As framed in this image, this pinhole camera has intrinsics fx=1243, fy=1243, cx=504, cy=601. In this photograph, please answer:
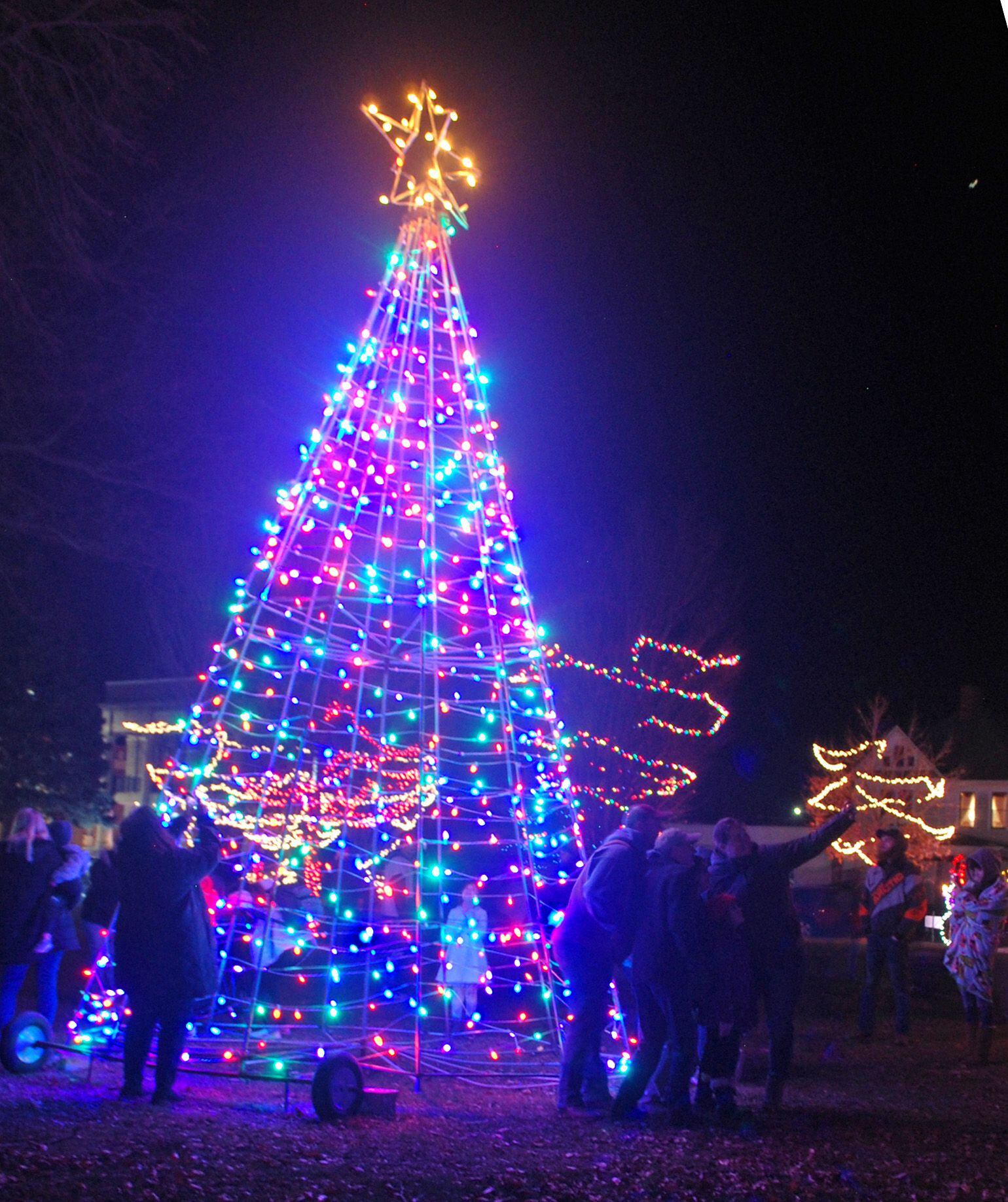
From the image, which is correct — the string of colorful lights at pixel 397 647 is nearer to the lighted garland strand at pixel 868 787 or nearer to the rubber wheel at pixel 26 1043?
the rubber wheel at pixel 26 1043

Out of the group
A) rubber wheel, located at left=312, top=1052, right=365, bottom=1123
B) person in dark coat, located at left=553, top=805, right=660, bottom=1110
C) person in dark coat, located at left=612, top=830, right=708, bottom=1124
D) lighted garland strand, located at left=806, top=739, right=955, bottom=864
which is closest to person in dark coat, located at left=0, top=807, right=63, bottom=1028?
rubber wheel, located at left=312, top=1052, right=365, bottom=1123

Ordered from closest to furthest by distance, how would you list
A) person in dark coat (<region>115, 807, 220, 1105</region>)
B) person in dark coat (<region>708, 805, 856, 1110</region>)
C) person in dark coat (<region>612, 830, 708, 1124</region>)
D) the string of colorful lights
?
person in dark coat (<region>612, 830, 708, 1124</region>) < person in dark coat (<region>115, 807, 220, 1105</region>) < person in dark coat (<region>708, 805, 856, 1110</region>) < the string of colorful lights

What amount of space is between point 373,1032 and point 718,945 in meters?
2.85

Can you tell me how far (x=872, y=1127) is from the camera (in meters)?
6.07

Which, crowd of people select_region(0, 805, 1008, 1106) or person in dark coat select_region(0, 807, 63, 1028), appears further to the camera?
person in dark coat select_region(0, 807, 63, 1028)

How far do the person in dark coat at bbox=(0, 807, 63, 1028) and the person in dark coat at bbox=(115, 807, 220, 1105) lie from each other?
1.01 m

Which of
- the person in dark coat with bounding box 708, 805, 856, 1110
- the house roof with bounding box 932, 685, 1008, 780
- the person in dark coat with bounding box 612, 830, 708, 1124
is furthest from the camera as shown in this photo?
the house roof with bounding box 932, 685, 1008, 780

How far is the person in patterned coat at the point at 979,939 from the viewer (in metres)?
8.20

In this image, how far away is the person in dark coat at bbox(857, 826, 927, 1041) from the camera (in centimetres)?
921

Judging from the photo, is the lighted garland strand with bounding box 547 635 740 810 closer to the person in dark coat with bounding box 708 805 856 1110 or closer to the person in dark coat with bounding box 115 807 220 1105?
the person in dark coat with bounding box 708 805 856 1110

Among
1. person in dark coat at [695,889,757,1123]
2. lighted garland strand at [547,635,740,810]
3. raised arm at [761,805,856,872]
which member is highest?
lighted garland strand at [547,635,740,810]

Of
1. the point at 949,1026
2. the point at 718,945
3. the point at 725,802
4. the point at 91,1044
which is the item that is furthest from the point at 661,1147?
the point at 725,802

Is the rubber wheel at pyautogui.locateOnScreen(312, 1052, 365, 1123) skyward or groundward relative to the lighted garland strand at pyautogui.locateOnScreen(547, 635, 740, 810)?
groundward

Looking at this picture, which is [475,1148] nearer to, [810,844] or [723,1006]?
[723,1006]
